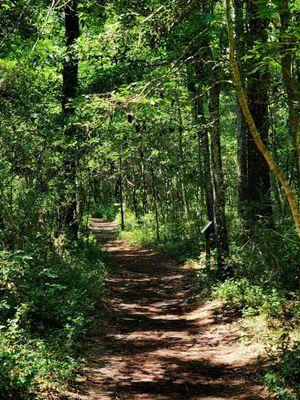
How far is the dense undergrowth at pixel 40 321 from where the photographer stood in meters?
5.03

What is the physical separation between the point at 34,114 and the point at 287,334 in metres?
6.99

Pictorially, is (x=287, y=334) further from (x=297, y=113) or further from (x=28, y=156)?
(x=28, y=156)

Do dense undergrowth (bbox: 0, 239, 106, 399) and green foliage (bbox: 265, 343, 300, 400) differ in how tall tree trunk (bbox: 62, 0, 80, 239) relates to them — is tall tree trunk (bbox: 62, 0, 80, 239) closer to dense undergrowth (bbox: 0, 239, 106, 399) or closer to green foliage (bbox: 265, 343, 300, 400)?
dense undergrowth (bbox: 0, 239, 106, 399)

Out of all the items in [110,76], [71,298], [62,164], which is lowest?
[71,298]

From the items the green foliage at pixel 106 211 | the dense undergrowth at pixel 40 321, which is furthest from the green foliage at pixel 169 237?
the green foliage at pixel 106 211

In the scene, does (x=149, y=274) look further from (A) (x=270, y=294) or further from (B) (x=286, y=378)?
(B) (x=286, y=378)

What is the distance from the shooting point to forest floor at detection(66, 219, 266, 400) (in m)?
5.82

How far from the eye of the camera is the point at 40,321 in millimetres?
7398

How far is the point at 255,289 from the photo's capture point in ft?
26.8

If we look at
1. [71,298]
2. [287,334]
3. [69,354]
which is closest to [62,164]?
[71,298]

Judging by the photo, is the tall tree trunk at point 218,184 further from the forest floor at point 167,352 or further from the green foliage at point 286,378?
the green foliage at point 286,378

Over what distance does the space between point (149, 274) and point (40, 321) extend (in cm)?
770

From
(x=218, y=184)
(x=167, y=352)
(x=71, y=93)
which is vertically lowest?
(x=167, y=352)

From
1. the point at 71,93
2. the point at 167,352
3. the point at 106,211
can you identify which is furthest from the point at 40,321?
the point at 106,211
